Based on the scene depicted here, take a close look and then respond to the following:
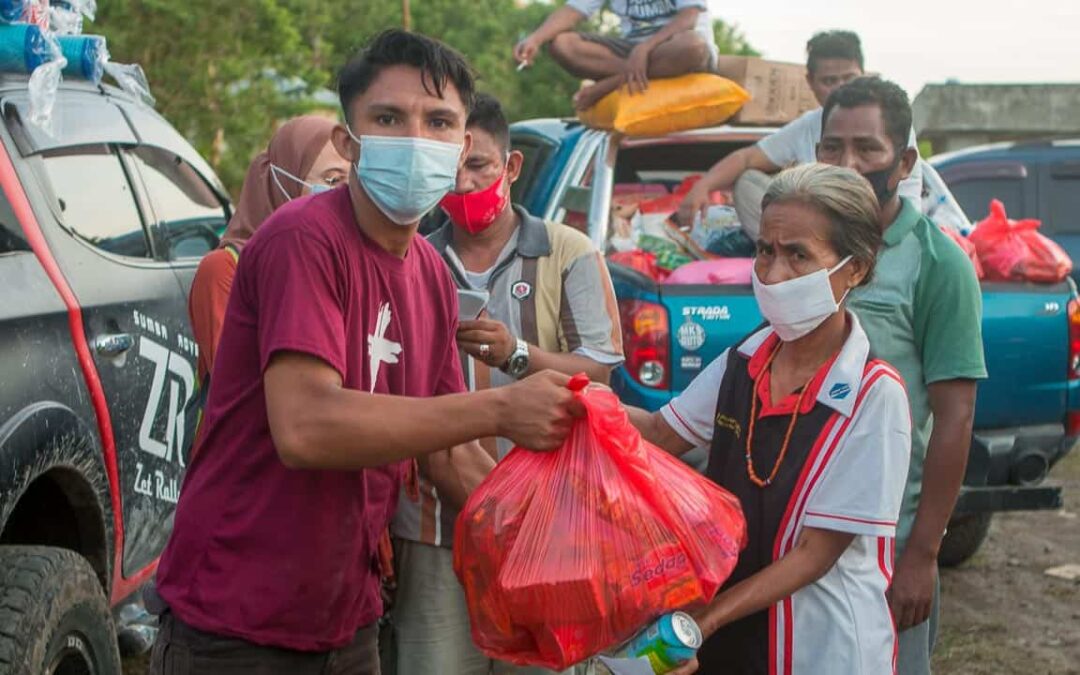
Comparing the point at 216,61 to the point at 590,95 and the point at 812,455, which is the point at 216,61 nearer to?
the point at 590,95

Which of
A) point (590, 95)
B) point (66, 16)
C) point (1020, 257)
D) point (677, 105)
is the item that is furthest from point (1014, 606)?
point (66, 16)

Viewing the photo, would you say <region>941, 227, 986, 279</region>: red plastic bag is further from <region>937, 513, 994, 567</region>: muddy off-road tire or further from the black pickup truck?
the black pickup truck

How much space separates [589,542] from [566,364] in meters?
1.29

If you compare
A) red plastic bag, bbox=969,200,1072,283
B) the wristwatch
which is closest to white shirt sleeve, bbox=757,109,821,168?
red plastic bag, bbox=969,200,1072,283

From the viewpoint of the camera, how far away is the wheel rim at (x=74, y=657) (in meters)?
3.33

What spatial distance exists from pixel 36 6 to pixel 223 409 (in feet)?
7.04

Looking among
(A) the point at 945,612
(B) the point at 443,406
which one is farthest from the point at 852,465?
(A) the point at 945,612

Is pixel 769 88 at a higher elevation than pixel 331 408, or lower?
higher

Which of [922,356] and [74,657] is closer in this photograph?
[922,356]

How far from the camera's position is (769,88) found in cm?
628

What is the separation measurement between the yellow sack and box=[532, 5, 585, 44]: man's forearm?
0.51m

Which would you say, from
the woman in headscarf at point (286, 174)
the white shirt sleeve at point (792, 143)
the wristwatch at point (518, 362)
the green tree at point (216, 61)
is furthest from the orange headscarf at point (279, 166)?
the green tree at point (216, 61)

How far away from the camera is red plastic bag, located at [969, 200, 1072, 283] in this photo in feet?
17.8

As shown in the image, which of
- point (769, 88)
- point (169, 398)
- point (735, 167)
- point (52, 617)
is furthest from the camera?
point (769, 88)
